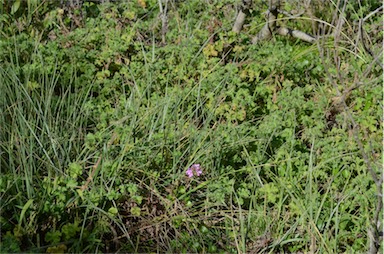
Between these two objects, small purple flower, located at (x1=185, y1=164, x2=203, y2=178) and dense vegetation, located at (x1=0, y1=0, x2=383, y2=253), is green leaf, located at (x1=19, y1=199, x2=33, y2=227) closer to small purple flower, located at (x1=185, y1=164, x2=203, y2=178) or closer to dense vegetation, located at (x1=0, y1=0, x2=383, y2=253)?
dense vegetation, located at (x1=0, y1=0, x2=383, y2=253)

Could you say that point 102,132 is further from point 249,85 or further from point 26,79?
point 249,85

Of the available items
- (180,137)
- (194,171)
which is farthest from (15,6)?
(194,171)

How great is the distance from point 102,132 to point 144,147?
26 centimetres

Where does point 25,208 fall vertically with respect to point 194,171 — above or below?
above

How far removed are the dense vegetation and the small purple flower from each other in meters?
0.03

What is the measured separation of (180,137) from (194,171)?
0.22m

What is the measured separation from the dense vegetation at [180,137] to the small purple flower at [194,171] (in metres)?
0.03

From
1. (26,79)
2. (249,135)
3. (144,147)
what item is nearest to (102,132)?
(144,147)

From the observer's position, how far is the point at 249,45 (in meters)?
4.29

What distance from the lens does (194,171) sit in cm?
333

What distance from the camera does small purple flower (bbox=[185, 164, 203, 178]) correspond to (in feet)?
10.9

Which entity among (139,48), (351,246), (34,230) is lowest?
(351,246)

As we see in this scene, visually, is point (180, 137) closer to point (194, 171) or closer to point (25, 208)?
point (194, 171)

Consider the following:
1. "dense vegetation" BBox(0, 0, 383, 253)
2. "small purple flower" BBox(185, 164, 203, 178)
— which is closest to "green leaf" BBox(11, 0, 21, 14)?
"dense vegetation" BBox(0, 0, 383, 253)
